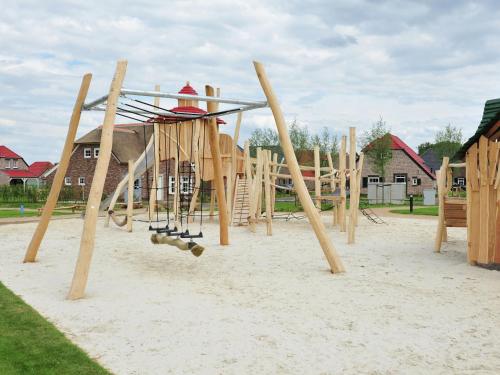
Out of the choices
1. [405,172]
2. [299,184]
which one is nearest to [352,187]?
[299,184]

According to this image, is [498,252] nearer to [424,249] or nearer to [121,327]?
[424,249]

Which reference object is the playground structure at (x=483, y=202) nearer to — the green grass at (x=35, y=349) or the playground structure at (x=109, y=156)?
the playground structure at (x=109, y=156)

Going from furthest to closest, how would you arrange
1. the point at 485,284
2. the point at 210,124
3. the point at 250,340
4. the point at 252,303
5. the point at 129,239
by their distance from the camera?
the point at 129,239
the point at 210,124
the point at 485,284
the point at 252,303
the point at 250,340

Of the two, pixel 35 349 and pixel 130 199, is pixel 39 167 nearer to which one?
pixel 130 199

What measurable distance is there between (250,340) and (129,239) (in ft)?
29.7

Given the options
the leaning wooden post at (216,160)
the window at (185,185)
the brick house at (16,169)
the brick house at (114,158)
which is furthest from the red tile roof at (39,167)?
the leaning wooden post at (216,160)

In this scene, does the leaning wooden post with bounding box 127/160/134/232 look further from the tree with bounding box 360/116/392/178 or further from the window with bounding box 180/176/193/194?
the tree with bounding box 360/116/392/178

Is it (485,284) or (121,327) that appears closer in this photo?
(121,327)

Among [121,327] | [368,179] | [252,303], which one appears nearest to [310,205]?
[252,303]

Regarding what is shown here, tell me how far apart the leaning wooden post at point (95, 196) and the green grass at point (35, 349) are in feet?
3.09

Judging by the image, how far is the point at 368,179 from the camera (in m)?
51.4

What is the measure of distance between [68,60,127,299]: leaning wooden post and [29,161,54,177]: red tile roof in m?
67.1

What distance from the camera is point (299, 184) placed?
9016 millimetres

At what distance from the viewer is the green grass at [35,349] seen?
445 cm
